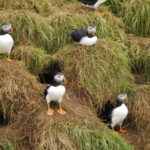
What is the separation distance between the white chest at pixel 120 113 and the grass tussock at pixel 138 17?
254 cm

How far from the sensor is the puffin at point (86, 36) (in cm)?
799

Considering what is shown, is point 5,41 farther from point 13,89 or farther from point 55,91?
point 55,91

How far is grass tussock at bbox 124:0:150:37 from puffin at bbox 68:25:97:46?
184 cm

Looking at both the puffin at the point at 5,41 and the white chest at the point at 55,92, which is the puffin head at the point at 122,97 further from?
the puffin at the point at 5,41

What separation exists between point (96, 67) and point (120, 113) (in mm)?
845

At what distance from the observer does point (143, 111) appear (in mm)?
7793

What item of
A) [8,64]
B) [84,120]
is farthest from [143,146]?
[8,64]

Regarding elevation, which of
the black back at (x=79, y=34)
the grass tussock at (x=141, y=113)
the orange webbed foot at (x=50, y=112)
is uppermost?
the black back at (x=79, y=34)

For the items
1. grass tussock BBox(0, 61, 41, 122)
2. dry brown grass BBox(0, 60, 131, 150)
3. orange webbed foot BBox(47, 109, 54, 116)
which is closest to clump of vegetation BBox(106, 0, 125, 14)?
dry brown grass BBox(0, 60, 131, 150)

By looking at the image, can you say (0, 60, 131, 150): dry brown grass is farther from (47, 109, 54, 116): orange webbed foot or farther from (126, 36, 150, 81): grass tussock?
(126, 36, 150, 81): grass tussock

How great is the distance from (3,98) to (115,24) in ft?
10.3

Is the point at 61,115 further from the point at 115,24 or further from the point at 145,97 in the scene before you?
the point at 115,24

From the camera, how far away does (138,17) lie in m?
9.66

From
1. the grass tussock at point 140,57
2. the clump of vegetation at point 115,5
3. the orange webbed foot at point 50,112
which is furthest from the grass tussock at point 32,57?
the clump of vegetation at point 115,5
